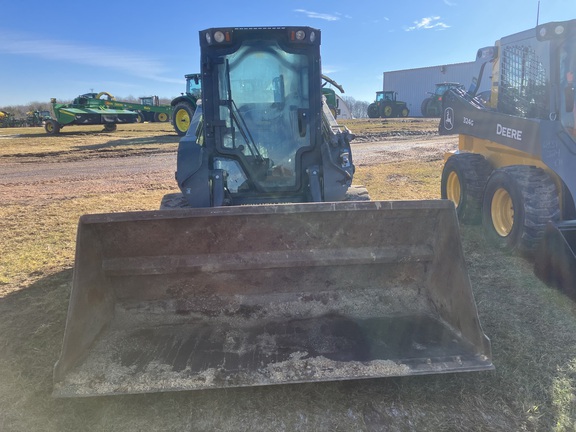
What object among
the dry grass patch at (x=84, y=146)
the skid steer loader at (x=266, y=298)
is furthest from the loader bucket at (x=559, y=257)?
the dry grass patch at (x=84, y=146)

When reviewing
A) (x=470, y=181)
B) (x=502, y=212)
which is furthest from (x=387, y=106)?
(x=502, y=212)

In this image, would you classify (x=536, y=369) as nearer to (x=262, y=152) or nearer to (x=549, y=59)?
(x=262, y=152)

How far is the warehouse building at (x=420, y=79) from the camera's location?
136 feet

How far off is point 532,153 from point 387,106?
34.4 meters

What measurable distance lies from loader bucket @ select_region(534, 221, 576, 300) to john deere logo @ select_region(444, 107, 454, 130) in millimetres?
2877

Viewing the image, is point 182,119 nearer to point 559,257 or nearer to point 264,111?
point 264,111

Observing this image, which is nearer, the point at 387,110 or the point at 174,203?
the point at 174,203

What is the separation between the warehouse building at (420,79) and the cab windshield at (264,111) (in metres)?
40.4

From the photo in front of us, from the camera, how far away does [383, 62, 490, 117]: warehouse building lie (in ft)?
136

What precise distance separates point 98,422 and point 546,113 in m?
4.83

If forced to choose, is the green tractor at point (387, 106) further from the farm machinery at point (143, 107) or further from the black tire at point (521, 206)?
the black tire at point (521, 206)

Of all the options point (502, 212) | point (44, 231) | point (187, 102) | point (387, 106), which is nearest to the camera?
point (502, 212)

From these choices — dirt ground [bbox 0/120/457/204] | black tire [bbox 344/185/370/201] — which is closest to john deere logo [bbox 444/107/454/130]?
black tire [bbox 344/185/370/201]

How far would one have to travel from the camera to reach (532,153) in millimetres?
4379
